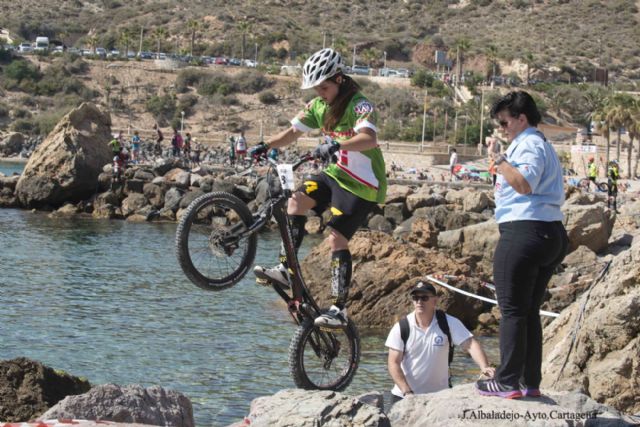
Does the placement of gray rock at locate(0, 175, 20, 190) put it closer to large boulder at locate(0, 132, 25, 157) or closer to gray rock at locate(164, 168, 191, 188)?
gray rock at locate(164, 168, 191, 188)

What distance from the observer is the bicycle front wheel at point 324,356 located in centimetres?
865

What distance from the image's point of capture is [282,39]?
132m

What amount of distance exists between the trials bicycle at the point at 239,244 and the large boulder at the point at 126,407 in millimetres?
1124

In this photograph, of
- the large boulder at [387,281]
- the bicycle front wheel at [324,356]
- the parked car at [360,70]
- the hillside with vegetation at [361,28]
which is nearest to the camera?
the bicycle front wheel at [324,356]

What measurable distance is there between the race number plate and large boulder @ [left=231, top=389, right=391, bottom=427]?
2305 mm

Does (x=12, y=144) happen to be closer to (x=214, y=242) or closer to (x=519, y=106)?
(x=214, y=242)

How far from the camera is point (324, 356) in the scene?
29.3 feet

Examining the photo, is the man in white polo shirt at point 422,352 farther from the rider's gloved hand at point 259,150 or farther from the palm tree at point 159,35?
the palm tree at point 159,35

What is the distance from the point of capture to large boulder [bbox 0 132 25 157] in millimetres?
83625

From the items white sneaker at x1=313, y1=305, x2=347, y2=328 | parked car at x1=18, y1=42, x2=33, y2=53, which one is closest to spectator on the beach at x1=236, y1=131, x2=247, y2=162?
white sneaker at x1=313, y1=305, x2=347, y2=328

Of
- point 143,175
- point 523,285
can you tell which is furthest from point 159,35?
point 523,285

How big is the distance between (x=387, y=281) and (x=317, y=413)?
11.9 meters

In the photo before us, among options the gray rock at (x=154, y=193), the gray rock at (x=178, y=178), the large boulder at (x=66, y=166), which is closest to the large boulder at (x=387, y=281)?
the gray rock at (x=154, y=193)

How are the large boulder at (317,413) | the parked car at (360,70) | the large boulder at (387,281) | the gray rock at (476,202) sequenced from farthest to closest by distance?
the parked car at (360,70)
the gray rock at (476,202)
the large boulder at (387,281)
the large boulder at (317,413)
